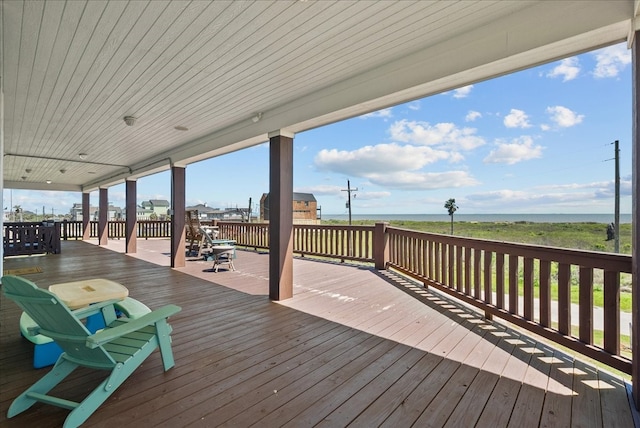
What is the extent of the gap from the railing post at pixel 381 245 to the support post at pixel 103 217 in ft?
35.2

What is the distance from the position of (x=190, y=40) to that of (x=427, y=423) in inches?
122

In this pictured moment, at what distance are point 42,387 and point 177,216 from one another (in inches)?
195

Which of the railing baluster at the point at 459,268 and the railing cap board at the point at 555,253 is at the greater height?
the railing cap board at the point at 555,253

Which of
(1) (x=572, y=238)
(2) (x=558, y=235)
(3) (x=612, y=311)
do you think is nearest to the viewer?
Answer: (3) (x=612, y=311)

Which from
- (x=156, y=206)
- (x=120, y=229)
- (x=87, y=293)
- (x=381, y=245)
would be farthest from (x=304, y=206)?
(x=87, y=293)

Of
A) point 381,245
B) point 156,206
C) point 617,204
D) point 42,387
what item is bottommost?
point 42,387

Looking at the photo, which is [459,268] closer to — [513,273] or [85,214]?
[513,273]

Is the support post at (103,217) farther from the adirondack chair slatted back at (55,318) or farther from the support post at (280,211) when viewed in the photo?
the adirondack chair slatted back at (55,318)

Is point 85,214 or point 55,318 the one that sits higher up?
point 85,214

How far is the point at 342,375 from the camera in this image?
6.72 feet

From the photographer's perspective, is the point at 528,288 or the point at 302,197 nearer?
the point at 528,288

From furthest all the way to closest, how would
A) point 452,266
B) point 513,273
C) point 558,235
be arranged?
point 558,235 < point 452,266 < point 513,273

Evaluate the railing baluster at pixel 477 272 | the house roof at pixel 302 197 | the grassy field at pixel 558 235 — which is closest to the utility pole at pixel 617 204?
the grassy field at pixel 558 235

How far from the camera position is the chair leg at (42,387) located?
160cm
